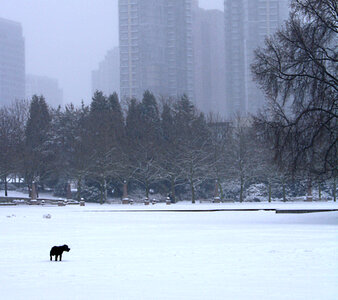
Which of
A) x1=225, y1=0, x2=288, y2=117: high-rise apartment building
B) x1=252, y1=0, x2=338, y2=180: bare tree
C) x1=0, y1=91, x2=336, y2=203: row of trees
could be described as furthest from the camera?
x1=225, y1=0, x2=288, y2=117: high-rise apartment building

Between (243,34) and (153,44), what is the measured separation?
24.8m

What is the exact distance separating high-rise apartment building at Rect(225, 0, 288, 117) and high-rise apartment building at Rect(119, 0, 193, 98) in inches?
476

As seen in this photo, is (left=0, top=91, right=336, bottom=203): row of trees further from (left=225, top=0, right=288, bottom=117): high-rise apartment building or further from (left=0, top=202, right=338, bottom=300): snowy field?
(left=225, top=0, right=288, bottom=117): high-rise apartment building

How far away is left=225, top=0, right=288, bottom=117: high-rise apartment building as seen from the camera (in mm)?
170250

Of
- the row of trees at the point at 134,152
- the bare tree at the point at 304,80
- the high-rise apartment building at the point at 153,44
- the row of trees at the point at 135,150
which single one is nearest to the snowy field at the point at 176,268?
the bare tree at the point at 304,80

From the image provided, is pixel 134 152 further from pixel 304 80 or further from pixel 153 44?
pixel 153 44

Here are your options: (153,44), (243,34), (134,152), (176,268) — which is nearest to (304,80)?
(176,268)

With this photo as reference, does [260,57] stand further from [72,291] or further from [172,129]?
[172,129]

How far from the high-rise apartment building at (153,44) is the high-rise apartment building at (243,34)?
1209cm

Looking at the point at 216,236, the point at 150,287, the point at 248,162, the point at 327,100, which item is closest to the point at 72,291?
the point at 150,287

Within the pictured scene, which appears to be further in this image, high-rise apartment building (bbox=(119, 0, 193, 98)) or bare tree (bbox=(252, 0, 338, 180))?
high-rise apartment building (bbox=(119, 0, 193, 98))

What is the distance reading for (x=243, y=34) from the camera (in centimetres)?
17475

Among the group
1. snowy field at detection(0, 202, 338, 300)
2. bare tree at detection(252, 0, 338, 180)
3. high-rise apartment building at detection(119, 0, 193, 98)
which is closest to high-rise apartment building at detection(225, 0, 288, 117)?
high-rise apartment building at detection(119, 0, 193, 98)

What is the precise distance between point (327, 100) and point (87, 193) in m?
50.6
